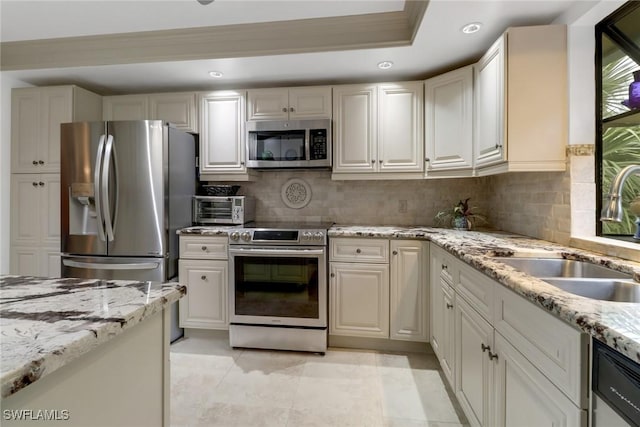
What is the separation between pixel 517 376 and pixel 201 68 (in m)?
2.75

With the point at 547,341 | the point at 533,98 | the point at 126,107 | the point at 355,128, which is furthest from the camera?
the point at 126,107

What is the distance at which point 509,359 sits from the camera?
112 cm

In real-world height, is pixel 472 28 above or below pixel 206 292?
above

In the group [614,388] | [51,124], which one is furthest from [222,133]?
[614,388]

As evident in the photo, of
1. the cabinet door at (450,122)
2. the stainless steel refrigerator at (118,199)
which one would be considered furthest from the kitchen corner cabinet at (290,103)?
the cabinet door at (450,122)

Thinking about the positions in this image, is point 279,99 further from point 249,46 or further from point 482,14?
point 482,14

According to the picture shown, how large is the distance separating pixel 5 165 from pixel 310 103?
2.73 m

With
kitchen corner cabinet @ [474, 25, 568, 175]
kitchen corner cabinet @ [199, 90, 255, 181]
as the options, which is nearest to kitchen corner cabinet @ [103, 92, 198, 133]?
kitchen corner cabinet @ [199, 90, 255, 181]

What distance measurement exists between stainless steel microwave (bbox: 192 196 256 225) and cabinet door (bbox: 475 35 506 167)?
1924 mm

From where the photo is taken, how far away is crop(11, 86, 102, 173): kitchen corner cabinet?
8.96ft

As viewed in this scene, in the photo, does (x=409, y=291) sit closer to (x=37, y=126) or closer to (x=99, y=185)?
(x=99, y=185)

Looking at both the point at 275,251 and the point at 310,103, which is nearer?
the point at 275,251

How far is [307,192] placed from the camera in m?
3.07

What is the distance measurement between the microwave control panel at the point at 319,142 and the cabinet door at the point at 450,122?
2.78 feet
